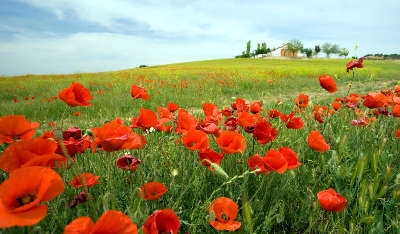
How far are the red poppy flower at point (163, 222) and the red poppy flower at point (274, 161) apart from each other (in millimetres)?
398

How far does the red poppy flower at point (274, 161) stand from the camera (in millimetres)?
812

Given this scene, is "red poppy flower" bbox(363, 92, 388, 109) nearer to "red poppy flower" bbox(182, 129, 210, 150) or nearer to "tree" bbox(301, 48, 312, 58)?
"red poppy flower" bbox(182, 129, 210, 150)

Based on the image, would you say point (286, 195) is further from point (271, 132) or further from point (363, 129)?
point (363, 129)

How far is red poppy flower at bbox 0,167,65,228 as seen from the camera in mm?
485

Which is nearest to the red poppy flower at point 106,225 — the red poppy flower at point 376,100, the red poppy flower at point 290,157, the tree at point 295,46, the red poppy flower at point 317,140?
the red poppy flower at point 290,157

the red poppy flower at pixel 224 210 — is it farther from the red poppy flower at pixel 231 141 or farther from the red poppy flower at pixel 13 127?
the red poppy flower at pixel 13 127

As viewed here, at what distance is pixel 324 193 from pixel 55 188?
893 millimetres

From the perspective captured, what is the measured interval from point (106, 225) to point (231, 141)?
0.61 metres

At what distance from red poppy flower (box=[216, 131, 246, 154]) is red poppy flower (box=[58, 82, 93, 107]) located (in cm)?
65

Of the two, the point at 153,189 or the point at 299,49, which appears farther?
the point at 299,49

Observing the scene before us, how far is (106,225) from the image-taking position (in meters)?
0.53

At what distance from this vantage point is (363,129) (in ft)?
6.93

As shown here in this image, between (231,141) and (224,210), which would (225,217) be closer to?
(224,210)

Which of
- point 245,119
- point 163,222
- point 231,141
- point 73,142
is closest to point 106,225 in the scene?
point 163,222
